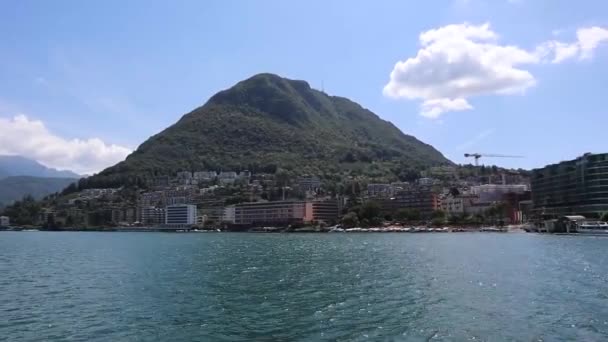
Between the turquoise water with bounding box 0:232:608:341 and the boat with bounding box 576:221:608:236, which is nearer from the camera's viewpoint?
the turquoise water with bounding box 0:232:608:341

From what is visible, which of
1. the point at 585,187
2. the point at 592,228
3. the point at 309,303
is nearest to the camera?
the point at 309,303

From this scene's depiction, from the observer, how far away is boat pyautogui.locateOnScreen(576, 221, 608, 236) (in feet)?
457

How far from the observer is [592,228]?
144875 mm

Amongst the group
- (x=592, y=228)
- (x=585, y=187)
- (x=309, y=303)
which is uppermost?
(x=585, y=187)

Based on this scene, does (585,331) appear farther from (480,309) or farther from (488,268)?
(488,268)

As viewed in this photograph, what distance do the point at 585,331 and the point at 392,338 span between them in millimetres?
9960

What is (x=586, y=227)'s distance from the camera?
148 m

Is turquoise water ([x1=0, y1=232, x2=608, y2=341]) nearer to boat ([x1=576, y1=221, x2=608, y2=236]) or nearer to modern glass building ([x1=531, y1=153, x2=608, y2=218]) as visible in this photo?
boat ([x1=576, y1=221, x2=608, y2=236])

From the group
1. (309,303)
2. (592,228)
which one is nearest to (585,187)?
(592,228)

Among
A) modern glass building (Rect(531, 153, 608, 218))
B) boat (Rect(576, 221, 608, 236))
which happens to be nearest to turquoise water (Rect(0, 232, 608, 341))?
boat (Rect(576, 221, 608, 236))

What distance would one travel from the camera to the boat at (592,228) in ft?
457

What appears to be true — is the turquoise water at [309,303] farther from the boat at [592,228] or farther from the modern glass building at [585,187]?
the modern glass building at [585,187]

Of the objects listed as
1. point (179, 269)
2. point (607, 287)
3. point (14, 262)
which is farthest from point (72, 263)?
point (607, 287)

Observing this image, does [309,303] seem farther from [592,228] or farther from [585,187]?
[585,187]
